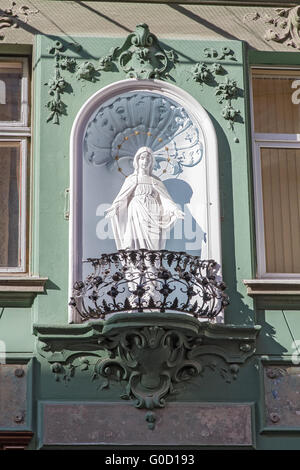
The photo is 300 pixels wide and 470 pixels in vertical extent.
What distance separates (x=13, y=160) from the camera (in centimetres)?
1606

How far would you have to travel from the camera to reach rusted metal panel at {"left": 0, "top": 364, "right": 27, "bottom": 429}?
14391mm

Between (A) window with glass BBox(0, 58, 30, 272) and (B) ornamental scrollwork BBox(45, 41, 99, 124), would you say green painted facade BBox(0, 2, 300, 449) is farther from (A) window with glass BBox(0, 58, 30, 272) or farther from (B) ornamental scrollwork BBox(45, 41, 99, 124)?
(A) window with glass BBox(0, 58, 30, 272)

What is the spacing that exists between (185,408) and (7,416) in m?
1.88

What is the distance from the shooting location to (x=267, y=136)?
16422mm

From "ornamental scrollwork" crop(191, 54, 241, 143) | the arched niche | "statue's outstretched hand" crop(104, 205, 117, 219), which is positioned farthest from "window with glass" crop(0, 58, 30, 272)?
"ornamental scrollwork" crop(191, 54, 241, 143)

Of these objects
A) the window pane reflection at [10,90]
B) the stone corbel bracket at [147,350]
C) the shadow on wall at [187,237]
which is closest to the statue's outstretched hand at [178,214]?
the shadow on wall at [187,237]

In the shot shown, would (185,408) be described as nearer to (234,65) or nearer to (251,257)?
(251,257)

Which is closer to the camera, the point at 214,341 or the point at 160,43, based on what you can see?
the point at 214,341

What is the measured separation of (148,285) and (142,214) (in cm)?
96

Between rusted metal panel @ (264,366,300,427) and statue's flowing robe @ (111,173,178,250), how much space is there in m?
1.92

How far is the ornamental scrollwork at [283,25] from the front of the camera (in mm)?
16484
